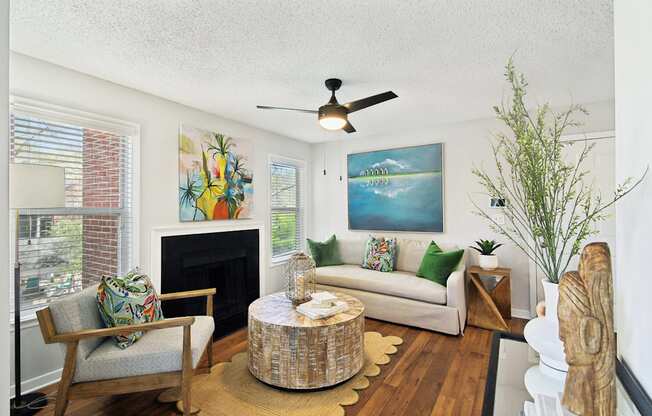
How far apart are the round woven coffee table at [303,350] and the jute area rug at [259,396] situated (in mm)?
58

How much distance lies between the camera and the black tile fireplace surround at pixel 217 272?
3.00 meters

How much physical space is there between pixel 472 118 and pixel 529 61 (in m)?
1.49

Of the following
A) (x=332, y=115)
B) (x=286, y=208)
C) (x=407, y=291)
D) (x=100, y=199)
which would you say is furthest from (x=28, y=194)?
(x=407, y=291)

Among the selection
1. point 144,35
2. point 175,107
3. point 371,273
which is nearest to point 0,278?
point 144,35

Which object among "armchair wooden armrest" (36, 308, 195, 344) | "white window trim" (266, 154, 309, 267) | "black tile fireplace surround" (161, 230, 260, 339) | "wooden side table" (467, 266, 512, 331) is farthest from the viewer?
"white window trim" (266, 154, 309, 267)

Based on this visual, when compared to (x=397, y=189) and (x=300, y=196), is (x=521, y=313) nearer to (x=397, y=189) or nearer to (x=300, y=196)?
(x=397, y=189)

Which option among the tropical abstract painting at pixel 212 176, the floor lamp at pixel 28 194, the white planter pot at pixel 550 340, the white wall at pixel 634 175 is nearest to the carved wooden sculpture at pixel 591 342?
the white wall at pixel 634 175

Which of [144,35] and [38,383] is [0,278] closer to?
[144,35]

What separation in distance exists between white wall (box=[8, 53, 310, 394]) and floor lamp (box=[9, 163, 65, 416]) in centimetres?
30

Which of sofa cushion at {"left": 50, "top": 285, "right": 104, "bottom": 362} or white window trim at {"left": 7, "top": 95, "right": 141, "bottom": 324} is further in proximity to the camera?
white window trim at {"left": 7, "top": 95, "right": 141, "bottom": 324}

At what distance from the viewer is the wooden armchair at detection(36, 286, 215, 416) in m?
1.72

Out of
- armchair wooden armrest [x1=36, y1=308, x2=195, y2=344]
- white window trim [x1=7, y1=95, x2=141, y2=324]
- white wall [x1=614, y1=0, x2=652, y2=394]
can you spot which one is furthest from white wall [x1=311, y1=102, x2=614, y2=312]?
armchair wooden armrest [x1=36, y1=308, x2=195, y2=344]

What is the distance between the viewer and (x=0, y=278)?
94 centimetres

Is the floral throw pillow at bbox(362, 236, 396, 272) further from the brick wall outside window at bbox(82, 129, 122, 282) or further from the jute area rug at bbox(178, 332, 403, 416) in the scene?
the brick wall outside window at bbox(82, 129, 122, 282)
